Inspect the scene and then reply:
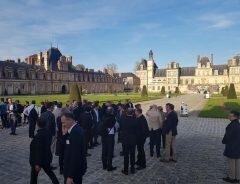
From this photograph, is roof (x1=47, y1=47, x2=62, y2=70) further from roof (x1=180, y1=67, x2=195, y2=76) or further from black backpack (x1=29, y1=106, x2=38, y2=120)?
black backpack (x1=29, y1=106, x2=38, y2=120)

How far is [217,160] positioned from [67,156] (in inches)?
232

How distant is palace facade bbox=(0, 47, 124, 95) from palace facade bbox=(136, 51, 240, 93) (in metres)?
21.9

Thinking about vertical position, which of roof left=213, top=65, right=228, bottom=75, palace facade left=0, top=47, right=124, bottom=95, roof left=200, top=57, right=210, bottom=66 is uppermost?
roof left=200, top=57, right=210, bottom=66

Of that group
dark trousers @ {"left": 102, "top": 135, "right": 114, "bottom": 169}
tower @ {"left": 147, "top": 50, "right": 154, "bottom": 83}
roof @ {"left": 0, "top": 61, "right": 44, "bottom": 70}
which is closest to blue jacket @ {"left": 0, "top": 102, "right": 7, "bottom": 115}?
dark trousers @ {"left": 102, "top": 135, "right": 114, "bottom": 169}

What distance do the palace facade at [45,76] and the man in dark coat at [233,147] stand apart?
59841 millimetres

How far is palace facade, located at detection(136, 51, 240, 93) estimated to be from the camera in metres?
97.4

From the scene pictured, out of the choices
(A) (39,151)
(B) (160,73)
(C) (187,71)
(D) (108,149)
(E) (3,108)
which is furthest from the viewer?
(B) (160,73)

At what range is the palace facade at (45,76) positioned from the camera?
62.4 m

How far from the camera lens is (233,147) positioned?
629cm

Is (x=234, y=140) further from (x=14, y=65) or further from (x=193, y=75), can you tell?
(x=193, y=75)

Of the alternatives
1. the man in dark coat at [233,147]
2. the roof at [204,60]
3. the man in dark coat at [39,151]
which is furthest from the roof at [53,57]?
the man in dark coat at [233,147]

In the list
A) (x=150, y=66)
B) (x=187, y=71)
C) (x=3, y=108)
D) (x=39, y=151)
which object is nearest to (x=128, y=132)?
(x=39, y=151)

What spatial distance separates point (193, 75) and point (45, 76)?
59587 mm

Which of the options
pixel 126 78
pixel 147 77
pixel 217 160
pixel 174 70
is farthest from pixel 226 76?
pixel 217 160
